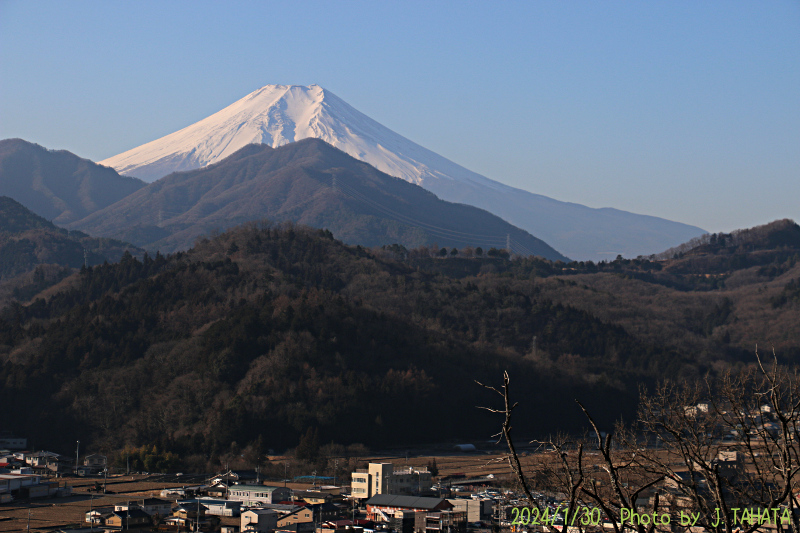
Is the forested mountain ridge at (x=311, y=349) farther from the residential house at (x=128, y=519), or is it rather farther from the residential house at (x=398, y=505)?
the residential house at (x=398, y=505)

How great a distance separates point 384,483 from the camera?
90.6ft

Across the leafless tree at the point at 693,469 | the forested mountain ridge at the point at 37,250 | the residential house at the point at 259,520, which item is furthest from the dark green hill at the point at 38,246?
the leafless tree at the point at 693,469

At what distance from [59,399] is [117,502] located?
2122 centimetres

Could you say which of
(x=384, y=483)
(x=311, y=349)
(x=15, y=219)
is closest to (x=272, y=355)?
(x=311, y=349)

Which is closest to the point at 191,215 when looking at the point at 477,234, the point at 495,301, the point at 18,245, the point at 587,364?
the point at 477,234

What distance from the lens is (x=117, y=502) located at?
2584cm

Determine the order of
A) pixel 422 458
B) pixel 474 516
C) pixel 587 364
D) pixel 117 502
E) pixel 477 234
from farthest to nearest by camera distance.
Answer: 1. pixel 477 234
2. pixel 587 364
3. pixel 422 458
4. pixel 117 502
5. pixel 474 516

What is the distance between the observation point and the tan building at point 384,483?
27.5 m

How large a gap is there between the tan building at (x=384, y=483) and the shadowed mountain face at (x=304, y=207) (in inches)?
4223

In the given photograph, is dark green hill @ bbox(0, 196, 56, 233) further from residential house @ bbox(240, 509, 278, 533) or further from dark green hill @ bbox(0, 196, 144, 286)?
residential house @ bbox(240, 509, 278, 533)

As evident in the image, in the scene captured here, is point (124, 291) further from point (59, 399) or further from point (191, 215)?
point (191, 215)

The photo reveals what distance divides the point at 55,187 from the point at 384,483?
179449 mm

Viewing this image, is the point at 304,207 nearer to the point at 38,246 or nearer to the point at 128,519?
the point at 38,246

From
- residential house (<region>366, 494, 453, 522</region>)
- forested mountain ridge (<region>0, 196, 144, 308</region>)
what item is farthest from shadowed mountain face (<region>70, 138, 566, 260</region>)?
residential house (<region>366, 494, 453, 522</region>)
